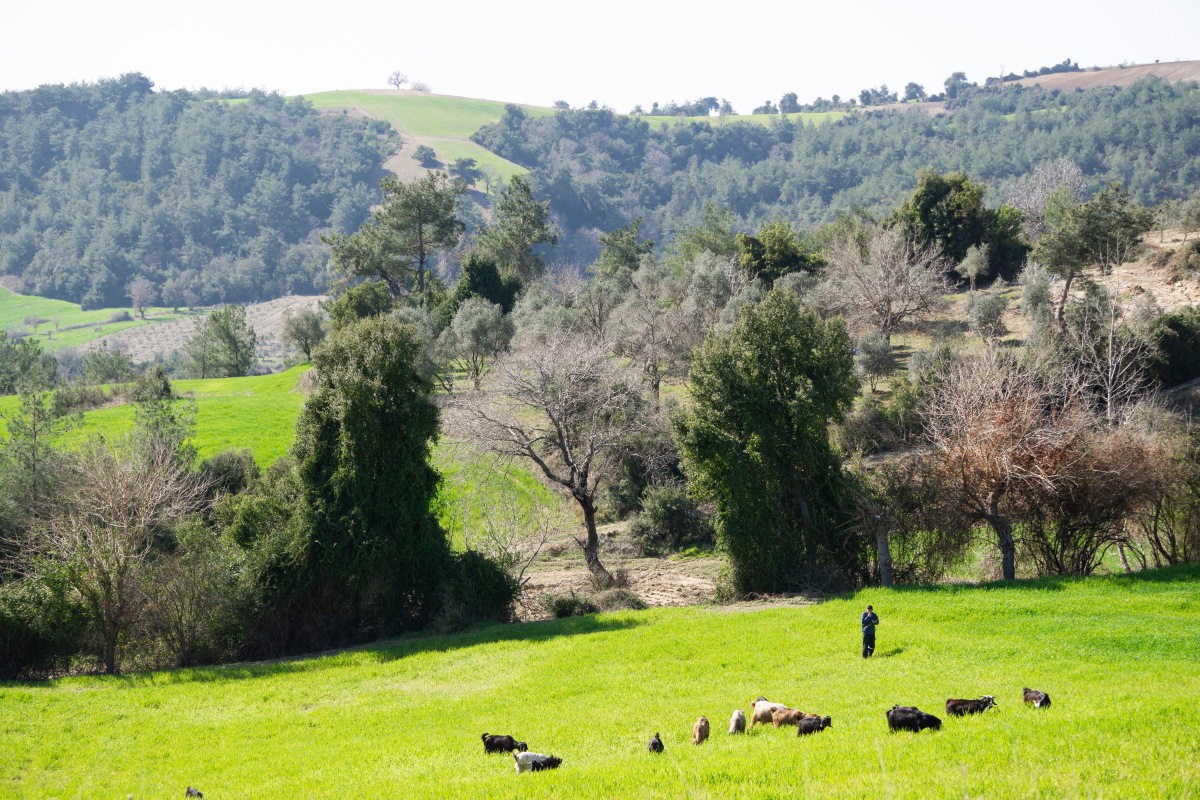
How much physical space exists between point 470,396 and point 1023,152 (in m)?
188

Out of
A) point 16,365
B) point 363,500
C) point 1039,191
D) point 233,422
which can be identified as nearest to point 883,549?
point 363,500

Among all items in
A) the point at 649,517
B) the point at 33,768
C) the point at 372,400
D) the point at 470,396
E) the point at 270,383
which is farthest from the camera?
the point at 270,383

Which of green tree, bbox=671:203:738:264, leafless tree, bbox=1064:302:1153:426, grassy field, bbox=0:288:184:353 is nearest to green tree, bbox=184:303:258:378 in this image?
green tree, bbox=671:203:738:264

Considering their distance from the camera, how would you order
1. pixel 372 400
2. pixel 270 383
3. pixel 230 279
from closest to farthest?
pixel 372 400 < pixel 270 383 < pixel 230 279

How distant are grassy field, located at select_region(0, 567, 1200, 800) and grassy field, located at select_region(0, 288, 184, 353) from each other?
144548 mm

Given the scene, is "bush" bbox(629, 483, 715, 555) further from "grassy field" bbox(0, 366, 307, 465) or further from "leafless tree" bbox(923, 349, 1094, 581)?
"grassy field" bbox(0, 366, 307, 465)

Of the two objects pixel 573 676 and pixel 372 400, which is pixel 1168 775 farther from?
pixel 372 400

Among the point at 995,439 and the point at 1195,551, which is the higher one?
the point at 995,439

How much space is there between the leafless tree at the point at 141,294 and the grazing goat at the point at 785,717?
591 feet

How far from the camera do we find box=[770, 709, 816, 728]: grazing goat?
1350 cm

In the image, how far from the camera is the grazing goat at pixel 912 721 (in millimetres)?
12094

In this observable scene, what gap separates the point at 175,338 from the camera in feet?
481

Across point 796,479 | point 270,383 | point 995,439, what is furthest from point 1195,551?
point 270,383

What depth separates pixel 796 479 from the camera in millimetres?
27578
